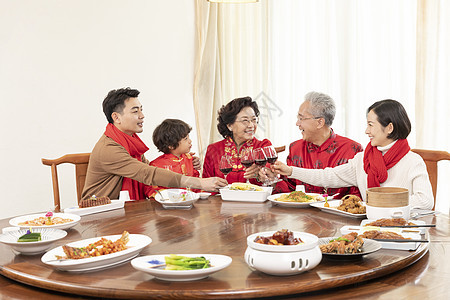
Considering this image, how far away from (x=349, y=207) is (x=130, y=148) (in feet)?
5.12

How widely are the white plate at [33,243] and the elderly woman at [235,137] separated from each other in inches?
72.7

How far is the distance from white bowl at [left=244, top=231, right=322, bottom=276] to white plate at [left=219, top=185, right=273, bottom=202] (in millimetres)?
1207

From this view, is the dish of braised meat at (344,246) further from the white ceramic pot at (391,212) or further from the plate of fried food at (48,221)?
the plate of fried food at (48,221)

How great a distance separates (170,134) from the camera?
3.52 m

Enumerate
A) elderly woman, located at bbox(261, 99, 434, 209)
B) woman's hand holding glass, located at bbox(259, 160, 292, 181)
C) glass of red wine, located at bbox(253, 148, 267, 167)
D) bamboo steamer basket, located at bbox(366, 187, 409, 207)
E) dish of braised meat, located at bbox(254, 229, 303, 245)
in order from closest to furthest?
dish of braised meat, located at bbox(254, 229, 303, 245) → bamboo steamer basket, located at bbox(366, 187, 409, 207) → elderly woman, located at bbox(261, 99, 434, 209) → glass of red wine, located at bbox(253, 148, 267, 167) → woman's hand holding glass, located at bbox(259, 160, 292, 181)

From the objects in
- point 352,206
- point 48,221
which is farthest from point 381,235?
point 48,221

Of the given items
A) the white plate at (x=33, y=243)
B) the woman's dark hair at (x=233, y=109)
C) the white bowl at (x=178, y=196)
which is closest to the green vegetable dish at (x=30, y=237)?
the white plate at (x=33, y=243)

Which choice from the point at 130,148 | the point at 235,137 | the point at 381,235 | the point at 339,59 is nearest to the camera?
the point at 381,235

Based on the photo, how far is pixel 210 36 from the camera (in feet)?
17.6

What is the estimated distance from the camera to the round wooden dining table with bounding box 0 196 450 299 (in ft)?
4.53

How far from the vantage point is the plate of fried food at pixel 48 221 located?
205cm

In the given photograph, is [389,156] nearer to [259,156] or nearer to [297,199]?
[297,199]

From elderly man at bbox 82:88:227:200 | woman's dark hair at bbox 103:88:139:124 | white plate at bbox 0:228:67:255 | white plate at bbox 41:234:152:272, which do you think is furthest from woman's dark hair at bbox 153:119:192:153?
white plate at bbox 41:234:152:272

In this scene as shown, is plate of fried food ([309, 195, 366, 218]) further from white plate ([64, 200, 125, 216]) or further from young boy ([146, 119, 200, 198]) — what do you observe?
young boy ([146, 119, 200, 198])
